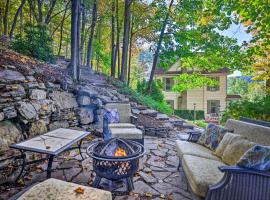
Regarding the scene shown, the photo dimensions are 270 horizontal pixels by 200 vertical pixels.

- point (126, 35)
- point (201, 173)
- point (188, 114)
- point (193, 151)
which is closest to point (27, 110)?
point (193, 151)

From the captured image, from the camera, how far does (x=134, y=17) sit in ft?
41.1

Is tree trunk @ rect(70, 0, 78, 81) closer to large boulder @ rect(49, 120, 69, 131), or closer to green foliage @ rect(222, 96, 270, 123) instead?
large boulder @ rect(49, 120, 69, 131)

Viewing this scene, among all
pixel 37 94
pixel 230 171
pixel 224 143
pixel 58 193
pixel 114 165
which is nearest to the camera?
pixel 58 193

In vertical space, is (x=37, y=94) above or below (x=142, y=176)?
above

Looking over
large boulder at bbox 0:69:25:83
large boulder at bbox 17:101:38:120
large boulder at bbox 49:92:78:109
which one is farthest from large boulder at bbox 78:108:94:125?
large boulder at bbox 0:69:25:83

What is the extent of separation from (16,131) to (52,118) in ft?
3.57

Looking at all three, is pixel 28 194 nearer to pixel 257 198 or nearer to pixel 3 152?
pixel 3 152

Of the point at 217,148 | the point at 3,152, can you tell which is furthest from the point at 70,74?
the point at 217,148

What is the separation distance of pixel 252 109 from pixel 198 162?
11.8 feet

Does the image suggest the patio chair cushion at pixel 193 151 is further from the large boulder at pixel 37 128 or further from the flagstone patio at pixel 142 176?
the large boulder at pixel 37 128

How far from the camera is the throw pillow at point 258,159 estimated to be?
2.12 m

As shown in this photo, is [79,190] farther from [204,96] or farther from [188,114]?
[204,96]

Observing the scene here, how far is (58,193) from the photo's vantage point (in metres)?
1.91

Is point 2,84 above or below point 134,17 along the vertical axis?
below
